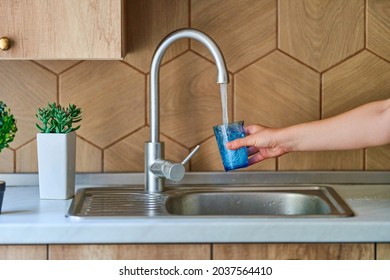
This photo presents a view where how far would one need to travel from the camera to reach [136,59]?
2.53 m

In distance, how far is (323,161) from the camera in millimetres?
2561

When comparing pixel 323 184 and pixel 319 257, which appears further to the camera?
pixel 323 184

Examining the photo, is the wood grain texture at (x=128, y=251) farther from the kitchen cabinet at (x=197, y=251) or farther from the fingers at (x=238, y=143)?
the fingers at (x=238, y=143)

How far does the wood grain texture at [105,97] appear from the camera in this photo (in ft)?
8.32

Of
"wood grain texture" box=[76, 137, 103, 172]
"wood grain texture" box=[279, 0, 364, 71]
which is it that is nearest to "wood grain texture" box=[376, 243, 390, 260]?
"wood grain texture" box=[279, 0, 364, 71]

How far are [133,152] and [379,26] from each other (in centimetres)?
83

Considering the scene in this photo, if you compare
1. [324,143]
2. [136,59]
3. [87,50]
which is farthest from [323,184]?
[87,50]

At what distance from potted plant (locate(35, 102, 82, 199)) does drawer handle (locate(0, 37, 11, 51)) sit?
23 centimetres

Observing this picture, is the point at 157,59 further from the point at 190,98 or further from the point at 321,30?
the point at 321,30

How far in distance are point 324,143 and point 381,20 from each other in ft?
1.72

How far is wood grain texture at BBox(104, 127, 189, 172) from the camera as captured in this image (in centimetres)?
256

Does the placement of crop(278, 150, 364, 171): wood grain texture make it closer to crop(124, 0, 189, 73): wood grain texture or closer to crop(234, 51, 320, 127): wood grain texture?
crop(234, 51, 320, 127): wood grain texture

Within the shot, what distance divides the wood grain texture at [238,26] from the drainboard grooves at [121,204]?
0.51m

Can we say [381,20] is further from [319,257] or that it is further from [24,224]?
[24,224]
